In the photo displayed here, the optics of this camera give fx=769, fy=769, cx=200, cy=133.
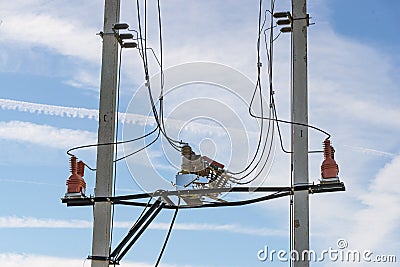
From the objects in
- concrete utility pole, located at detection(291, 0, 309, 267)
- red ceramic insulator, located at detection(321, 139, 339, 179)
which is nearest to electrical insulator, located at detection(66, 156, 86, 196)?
concrete utility pole, located at detection(291, 0, 309, 267)

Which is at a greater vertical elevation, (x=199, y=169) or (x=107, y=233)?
(x=199, y=169)

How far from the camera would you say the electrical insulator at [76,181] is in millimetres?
9398

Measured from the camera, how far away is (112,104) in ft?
31.7

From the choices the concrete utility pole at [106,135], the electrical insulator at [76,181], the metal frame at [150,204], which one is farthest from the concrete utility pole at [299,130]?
the electrical insulator at [76,181]

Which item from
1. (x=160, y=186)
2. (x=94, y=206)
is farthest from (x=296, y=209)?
(x=94, y=206)

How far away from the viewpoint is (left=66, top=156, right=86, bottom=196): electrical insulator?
370 inches

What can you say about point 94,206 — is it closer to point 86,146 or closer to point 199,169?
point 86,146

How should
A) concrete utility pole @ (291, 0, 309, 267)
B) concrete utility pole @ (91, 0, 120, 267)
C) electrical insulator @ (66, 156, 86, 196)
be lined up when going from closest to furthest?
1. concrete utility pole @ (291, 0, 309, 267)
2. concrete utility pole @ (91, 0, 120, 267)
3. electrical insulator @ (66, 156, 86, 196)

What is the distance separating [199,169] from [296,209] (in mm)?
1409

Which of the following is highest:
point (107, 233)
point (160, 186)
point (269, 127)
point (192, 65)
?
point (192, 65)

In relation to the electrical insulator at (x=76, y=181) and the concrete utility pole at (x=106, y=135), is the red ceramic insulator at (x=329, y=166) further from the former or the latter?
the electrical insulator at (x=76, y=181)

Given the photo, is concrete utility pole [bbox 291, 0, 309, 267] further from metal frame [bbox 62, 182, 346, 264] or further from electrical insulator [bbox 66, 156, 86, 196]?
electrical insulator [bbox 66, 156, 86, 196]

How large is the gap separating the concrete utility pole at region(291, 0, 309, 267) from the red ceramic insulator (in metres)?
0.21

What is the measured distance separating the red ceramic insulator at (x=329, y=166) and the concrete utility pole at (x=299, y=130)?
21cm
